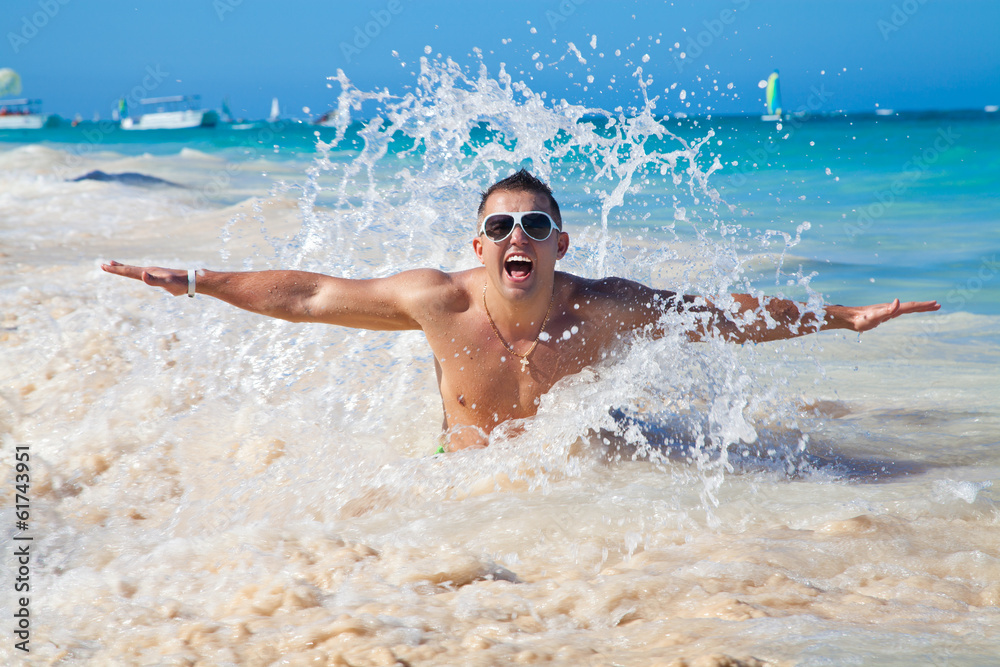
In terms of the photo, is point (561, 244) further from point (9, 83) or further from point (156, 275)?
point (9, 83)

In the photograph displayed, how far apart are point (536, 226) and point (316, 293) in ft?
3.13

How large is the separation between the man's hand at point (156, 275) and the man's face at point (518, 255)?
1.22m

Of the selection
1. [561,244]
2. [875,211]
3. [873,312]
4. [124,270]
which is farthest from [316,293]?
[875,211]

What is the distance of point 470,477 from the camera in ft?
10.7

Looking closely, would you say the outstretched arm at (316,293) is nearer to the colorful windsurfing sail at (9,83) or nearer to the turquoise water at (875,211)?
the turquoise water at (875,211)

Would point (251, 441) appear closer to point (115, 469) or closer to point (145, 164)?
point (115, 469)

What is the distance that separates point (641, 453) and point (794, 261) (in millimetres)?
6534

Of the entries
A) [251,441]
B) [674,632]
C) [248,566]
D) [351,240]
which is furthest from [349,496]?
[351,240]

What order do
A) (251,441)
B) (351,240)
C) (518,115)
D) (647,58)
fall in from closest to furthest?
(251,441) < (647,58) < (518,115) < (351,240)

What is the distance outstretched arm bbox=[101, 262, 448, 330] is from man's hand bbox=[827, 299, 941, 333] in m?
1.66

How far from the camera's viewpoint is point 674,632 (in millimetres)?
2115

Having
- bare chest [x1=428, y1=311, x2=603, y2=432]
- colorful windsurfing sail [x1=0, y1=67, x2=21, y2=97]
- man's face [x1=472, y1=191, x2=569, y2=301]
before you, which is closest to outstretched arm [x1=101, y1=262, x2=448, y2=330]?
bare chest [x1=428, y1=311, x2=603, y2=432]

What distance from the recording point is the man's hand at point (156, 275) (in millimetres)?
3123

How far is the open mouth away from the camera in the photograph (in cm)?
336
